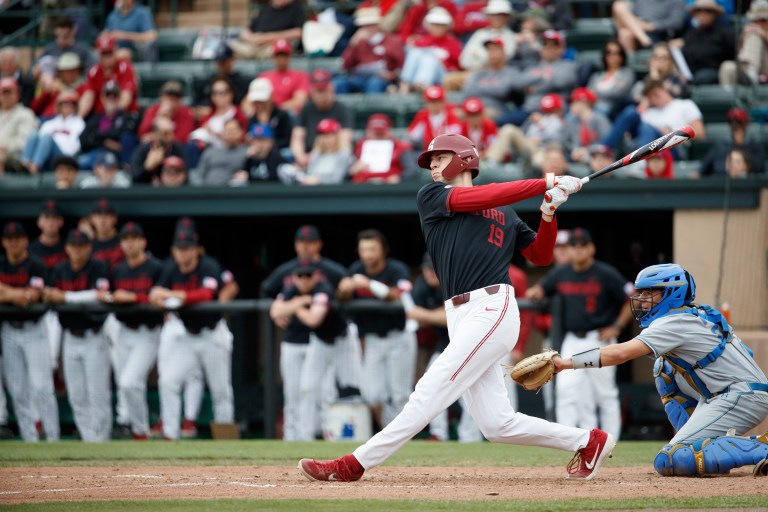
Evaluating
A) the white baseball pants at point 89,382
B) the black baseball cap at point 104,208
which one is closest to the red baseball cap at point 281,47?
the black baseball cap at point 104,208

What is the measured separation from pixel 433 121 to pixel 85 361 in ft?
13.3

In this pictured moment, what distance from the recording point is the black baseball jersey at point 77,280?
10820mm

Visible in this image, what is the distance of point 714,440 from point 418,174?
596cm

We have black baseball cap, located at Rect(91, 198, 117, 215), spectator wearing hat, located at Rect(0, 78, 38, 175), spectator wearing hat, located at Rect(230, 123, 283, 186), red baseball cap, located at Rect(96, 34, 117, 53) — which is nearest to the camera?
black baseball cap, located at Rect(91, 198, 117, 215)

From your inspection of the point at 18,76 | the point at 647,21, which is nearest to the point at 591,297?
the point at 647,21

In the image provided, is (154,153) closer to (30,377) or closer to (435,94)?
(30,377)

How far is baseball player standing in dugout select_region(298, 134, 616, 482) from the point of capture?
5.46m

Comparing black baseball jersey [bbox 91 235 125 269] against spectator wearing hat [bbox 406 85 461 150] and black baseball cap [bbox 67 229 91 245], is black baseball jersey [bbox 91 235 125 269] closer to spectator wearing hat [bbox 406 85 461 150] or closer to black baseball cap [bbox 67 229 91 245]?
black baseball cap [bbox 67 229 91 245]

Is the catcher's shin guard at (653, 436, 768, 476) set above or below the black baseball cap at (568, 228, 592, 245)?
below

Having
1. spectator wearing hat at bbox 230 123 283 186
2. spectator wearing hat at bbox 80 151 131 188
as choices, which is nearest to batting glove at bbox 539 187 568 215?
spectator wearing hat at bbox 230 123 283 186

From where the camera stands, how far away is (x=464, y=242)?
18.5ft

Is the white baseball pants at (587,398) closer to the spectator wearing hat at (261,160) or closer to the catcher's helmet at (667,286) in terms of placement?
the spectator wearing hat at (261,160)

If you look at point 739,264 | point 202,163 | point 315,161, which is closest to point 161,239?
point 202,163

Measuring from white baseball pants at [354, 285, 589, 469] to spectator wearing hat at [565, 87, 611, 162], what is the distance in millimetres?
5989
